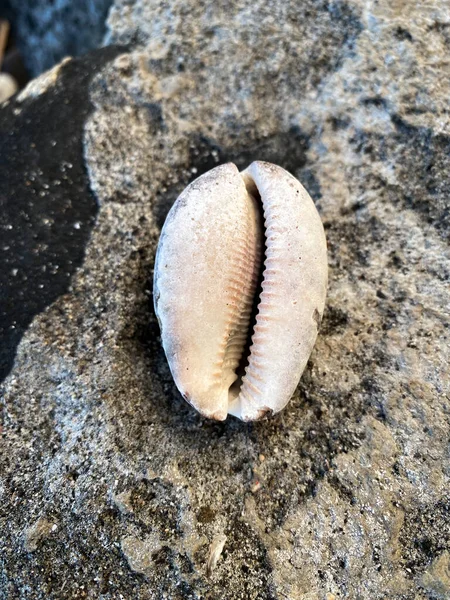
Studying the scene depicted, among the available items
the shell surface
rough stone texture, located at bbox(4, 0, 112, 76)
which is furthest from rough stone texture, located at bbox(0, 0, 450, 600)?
rough stone texture, located at bbox(4, 0, 112, 76)

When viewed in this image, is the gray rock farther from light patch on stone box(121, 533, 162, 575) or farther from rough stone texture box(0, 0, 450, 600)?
light patch on stone box(121, 533, 162, 575)

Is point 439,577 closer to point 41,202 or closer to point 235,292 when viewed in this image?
point 235,292

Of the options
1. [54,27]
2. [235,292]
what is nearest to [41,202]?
[235,292]

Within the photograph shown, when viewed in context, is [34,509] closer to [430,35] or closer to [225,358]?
[225,358]

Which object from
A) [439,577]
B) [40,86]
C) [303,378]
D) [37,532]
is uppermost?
[40,86]

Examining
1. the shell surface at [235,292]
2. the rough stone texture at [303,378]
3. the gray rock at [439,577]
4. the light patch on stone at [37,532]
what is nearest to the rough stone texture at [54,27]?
the rough stone texture at [303,378]

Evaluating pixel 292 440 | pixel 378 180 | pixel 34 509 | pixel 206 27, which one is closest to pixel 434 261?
pixel 378 180
